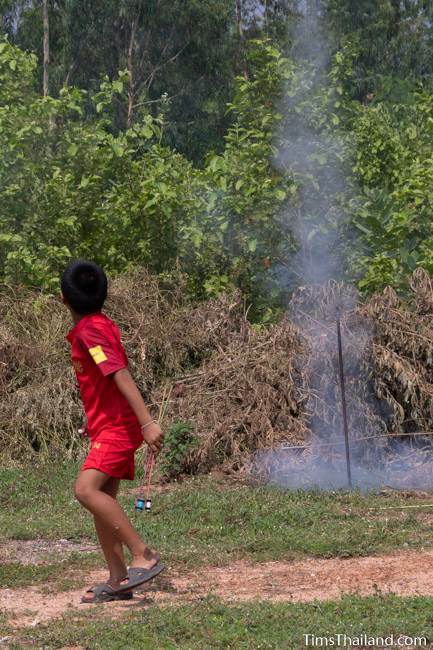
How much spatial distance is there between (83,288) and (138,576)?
1.38 meters

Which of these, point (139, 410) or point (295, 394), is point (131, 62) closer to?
point (295, 394)

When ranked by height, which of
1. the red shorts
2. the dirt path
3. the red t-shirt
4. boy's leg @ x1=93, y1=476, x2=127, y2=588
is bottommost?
the dirt path

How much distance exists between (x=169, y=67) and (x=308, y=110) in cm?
2573

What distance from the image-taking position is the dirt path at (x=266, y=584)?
18.5 ft

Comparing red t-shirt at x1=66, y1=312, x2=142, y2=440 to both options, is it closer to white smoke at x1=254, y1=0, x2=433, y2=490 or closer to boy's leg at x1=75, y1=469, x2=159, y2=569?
boy's leg at x1=75, y1=469, x2=159, y2=569

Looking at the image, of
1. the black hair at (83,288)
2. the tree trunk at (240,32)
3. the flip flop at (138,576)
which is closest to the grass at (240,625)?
the flip flop at (138,576)

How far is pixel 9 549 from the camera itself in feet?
23.4

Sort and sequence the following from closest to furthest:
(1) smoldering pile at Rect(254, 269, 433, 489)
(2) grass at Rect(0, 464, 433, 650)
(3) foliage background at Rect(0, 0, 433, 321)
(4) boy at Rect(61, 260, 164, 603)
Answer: (2) grass at Rect(0, 464, 433, 650)
(4) boy at Rect(61, 260, 164, 603)
(1) smoldering pile at Rect(254, 269, 433, 489)
(3) foliage background at Rect(0, 0, 433, 321)

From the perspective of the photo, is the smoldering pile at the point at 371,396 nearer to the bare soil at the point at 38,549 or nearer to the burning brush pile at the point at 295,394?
the burning brush pile at the point at 295,394

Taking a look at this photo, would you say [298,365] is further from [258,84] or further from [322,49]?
[322,49]

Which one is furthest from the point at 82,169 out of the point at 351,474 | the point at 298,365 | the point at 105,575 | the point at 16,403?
the point at 105,575

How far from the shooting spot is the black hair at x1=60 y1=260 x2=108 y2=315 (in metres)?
5.68

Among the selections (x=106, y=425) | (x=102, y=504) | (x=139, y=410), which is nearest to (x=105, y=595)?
(x=102, y=504)

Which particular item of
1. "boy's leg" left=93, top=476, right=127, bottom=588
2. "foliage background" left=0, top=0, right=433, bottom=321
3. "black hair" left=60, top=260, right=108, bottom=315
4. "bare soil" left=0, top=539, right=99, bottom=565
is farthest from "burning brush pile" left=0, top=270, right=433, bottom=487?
"black hair" left=60, top=260, right=108, bottom=315
